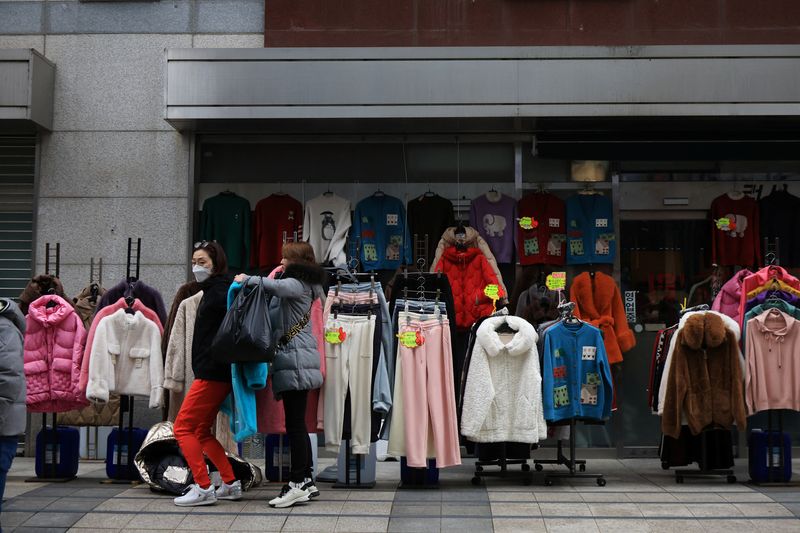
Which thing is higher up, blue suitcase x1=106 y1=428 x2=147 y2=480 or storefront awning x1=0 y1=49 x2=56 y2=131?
storefront awning x1=0 y1=49 x2=56 y2=131

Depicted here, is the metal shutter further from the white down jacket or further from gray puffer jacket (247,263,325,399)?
the white down jacket

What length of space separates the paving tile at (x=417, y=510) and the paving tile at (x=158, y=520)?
1.66m

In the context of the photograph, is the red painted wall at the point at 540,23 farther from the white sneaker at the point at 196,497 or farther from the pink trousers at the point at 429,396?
the white sneaker at the point at 196,497

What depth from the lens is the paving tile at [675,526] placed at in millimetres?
7457

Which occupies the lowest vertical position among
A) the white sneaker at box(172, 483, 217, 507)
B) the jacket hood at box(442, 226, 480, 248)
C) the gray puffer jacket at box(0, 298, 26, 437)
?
the white sneaker at box(172, 483, 217, 507)

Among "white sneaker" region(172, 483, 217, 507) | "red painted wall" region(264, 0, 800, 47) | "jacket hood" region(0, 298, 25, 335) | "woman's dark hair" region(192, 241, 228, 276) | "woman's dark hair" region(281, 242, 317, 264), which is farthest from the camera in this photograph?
"red painted wall" region(264, 0, 800, 47)

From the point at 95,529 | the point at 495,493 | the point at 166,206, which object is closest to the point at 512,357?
the point at 495,493

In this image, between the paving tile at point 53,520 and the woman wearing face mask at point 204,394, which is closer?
the paving tile at point 53,520

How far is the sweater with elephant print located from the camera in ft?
36.7

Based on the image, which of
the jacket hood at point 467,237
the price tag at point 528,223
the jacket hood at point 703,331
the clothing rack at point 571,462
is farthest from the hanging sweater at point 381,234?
the jacket hood at point 703,331

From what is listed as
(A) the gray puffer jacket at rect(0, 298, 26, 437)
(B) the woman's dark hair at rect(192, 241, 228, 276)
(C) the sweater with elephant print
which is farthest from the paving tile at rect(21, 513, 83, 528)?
(C) the sweater with elephant print

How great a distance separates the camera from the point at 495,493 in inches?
351

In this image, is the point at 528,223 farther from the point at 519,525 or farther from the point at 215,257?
the point at 519,525

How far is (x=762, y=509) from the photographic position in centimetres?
816
